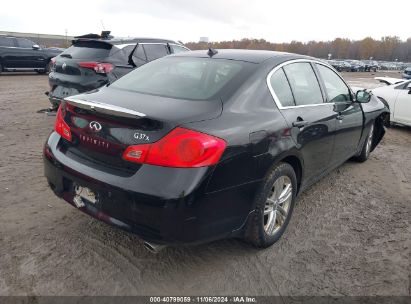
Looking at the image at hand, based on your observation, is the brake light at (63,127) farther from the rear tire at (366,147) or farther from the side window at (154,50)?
the rear tire at (366,147)

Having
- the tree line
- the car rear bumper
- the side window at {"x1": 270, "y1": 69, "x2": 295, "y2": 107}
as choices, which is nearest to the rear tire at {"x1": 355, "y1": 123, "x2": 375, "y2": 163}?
the side window at {"x1": 270, "y1": 69, "x2": 295, "y2": 107}

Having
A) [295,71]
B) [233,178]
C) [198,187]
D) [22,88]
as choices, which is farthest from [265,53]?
[22,88]

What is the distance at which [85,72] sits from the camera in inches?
233

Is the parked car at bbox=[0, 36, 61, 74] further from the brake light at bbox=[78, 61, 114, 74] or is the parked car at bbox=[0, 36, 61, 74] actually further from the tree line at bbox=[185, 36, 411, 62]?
the tree line at bbox=[185, 36, 411, 62]

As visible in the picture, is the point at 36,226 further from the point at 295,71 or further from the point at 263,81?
the point at 295,71

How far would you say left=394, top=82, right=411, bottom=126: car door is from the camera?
7.91m

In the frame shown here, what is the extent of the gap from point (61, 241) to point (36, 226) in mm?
369

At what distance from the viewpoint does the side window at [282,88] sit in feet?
10.1

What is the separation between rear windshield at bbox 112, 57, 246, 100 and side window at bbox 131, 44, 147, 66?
9.69ft

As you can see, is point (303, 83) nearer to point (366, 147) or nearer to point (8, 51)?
point (366, 147)

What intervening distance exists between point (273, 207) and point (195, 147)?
1.10 m

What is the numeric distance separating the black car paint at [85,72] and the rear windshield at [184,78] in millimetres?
2572

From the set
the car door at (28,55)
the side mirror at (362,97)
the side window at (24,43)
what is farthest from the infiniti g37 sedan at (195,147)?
the side window at (24,43)

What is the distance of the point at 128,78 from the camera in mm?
3422
